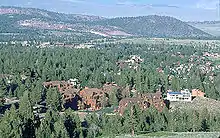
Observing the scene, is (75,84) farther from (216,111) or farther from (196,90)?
(216,111)

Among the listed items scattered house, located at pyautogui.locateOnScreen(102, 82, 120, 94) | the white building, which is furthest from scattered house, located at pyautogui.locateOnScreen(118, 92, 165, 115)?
the white building

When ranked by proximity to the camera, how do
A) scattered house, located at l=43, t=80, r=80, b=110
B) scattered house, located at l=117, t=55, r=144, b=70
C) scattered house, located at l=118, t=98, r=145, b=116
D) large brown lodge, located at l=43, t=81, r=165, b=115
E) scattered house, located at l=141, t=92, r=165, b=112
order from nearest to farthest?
1. scattered house, located at l=118, t=98, r=145, b=116
2. large brown lodge, located at l=43, t=81, r=165, b=115
3. scattered house, located at l=141, t=92, r=165, b=112
4. scattered house, located at l=43, t=80, r=80, b=110
5. scattered house, located at l=117, t=55, r=144, b=70

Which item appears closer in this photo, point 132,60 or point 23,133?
point 23,133

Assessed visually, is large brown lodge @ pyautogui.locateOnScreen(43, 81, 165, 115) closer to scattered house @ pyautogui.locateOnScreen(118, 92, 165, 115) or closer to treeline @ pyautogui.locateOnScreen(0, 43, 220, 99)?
scattered house @ pyautogui.locateOnScreen(118, 92, 165, 115)

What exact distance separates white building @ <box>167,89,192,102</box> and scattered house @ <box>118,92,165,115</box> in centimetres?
712

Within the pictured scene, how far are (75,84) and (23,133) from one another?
45835mm

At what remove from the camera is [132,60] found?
150000 millimetres

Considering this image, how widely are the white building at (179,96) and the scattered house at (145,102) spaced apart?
280 inches

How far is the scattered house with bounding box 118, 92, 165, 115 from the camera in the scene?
75062mm

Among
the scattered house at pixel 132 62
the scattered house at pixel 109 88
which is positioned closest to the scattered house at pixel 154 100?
the scattered house at pixel 109 88

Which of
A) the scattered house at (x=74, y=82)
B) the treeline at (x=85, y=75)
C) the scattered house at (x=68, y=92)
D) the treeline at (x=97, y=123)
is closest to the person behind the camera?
the treeline at (x=97, y=123)

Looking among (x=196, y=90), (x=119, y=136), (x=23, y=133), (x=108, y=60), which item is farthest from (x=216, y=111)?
(x=108, y=60)

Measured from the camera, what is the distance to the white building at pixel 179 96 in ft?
289

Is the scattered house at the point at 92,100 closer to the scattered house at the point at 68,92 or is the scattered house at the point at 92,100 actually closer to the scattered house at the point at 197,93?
the scattered house at the point at 68,92
